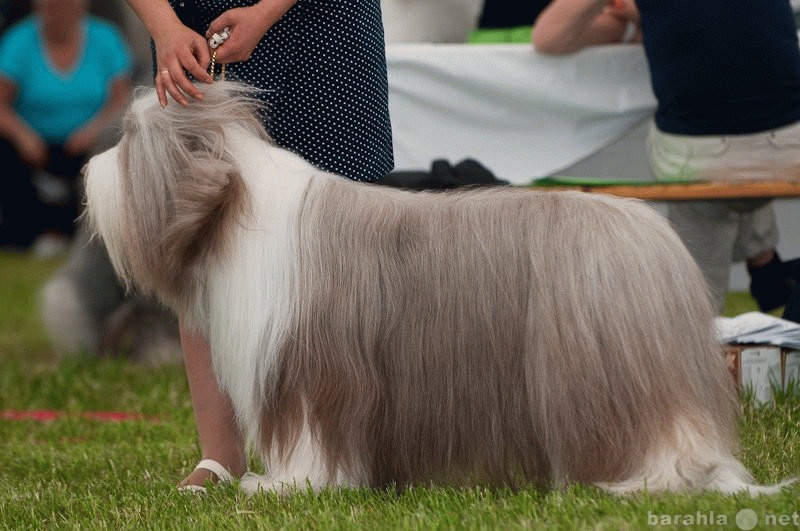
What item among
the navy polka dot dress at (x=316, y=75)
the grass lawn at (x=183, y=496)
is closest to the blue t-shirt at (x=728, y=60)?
the grass lawn at (x=183, y=496)

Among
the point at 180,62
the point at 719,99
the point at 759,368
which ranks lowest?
the point at 759,368

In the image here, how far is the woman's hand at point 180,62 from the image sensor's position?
3.33 metres

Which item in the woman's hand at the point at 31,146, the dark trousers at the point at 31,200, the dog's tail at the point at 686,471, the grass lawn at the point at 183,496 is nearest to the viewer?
the grass lawn at the point at 183,496

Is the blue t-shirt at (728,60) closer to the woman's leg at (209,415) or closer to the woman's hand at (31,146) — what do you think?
the woman's leg at (209,415)

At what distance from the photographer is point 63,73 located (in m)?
10.8

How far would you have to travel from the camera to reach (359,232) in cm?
325

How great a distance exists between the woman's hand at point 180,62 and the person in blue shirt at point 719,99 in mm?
2290

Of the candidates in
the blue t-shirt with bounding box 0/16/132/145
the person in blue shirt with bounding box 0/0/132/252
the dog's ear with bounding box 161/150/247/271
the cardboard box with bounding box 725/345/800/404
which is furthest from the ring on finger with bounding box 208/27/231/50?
the blue t-shirt with bounding box 0/16/132/145

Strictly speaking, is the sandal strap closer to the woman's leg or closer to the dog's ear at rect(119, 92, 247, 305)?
the woman's leg

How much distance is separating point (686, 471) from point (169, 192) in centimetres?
148

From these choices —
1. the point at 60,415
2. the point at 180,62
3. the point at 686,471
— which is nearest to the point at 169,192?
the point at 180,62

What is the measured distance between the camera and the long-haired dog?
310cm

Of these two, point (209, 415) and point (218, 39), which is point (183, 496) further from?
point (218, 39)

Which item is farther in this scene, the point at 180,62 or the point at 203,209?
the point at 180,62
